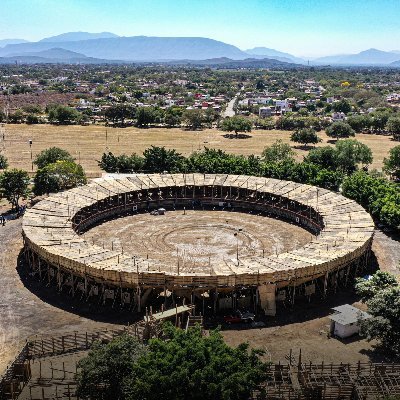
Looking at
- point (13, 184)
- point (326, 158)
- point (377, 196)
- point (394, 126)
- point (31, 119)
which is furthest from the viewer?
point (31, 119)

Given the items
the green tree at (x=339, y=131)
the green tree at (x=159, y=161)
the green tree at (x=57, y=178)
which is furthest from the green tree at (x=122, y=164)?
the green tree at (x=339, y=131)

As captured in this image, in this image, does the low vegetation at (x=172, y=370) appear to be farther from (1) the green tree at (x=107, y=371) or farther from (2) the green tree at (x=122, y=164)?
(2) the green tree at (x=122, y=164)

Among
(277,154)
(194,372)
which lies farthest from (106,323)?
(277,154)

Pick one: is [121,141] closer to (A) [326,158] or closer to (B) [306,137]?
(B) [306,137]

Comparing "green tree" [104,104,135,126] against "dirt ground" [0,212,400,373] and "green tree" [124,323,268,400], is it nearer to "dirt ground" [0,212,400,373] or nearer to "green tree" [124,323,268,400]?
"dirt ground" [0,212,400,373]

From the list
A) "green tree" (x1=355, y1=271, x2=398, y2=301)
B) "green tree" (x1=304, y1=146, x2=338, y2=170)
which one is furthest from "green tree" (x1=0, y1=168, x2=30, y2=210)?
"green tree" (x1=304, y1=146, x2=338, y2=170)

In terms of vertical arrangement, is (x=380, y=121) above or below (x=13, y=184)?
above
